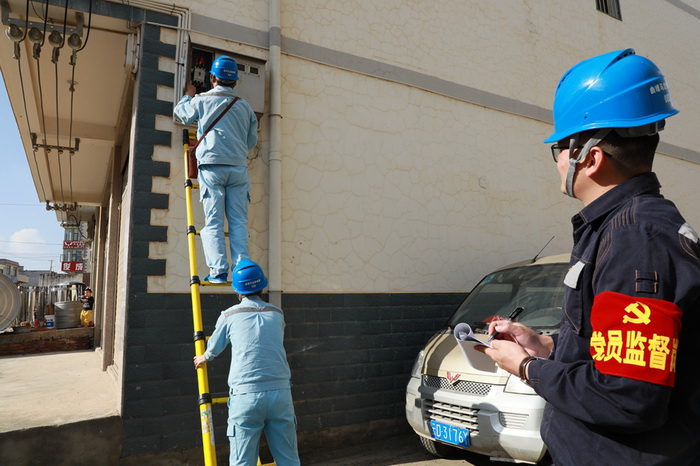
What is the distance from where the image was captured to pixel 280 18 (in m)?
5.38

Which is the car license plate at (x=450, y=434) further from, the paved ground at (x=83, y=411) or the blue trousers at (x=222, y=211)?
the blue trousers at (x=222, y=211)

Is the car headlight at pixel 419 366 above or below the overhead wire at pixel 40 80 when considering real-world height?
below

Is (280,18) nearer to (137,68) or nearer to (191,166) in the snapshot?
(137,68)

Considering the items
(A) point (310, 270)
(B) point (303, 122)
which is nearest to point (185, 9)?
(B) point (303, 122)

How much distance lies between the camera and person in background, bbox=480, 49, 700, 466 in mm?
1134

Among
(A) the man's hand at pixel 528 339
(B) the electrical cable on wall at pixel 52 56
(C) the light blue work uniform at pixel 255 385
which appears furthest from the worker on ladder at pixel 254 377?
(B) the electrical cable on wall at pixel 52 56

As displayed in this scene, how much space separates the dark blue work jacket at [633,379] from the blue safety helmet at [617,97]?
19 cm

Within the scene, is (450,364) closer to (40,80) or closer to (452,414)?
(452,414)

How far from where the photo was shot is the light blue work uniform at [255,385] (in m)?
3.33

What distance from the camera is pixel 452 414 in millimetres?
4195

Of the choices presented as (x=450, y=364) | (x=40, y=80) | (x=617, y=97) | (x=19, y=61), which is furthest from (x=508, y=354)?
(x=40, y=80)

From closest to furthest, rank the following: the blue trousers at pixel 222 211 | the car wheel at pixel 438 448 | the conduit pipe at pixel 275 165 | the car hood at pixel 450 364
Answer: the blue trousers at pixel 222 211
the car hood at pixel 450 364
the car wheel at pixel 438 448
the conduit pipe at pixel 275 165

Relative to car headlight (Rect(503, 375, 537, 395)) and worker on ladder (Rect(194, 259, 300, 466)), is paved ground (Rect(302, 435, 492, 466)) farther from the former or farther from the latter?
worker on ladder (Rect(194, 259, 300, 466))

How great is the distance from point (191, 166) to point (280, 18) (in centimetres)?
208
